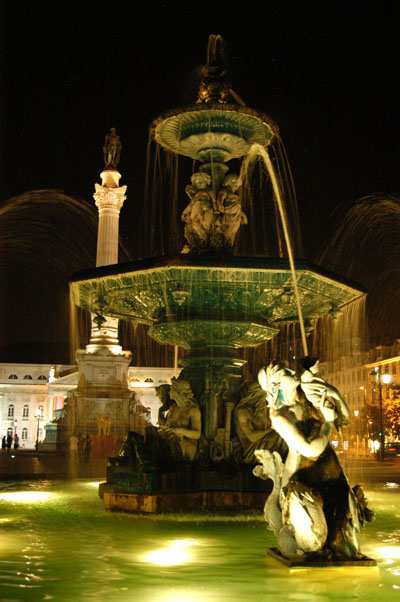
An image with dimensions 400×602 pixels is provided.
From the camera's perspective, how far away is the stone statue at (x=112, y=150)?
47.2 metres

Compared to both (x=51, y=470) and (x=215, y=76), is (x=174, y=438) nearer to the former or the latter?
(x=215, y=76)

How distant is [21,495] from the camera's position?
11.8 metres

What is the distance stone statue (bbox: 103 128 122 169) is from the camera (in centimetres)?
4719

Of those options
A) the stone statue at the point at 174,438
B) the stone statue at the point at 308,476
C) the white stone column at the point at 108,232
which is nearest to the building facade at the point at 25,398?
the white stone column at the point at 108,232

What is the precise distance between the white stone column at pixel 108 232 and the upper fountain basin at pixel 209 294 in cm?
3408

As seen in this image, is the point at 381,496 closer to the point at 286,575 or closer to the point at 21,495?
the point at 21,495

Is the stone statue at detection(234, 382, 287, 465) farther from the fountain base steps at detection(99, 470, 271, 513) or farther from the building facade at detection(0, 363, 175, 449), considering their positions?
the building facade at detection(0, 363, 175, 449)

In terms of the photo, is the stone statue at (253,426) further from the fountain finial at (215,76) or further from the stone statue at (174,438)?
the fountain finial at (215,76)

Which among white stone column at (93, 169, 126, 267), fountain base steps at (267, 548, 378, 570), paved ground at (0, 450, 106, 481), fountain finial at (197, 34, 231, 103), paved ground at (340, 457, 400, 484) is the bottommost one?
paved ground at (340, 457, 400, 484)

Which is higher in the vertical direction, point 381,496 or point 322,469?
point 322,469

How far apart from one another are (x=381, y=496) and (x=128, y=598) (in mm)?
8822

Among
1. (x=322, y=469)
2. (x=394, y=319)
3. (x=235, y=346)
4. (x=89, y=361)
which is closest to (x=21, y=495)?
(x=235, y=346)

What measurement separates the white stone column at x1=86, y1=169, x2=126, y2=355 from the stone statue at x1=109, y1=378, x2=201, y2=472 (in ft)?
117

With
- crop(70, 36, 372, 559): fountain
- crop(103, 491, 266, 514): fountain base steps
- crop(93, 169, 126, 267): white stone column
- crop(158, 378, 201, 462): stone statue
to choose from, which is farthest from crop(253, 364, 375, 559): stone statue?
crop(93, 169, 126, 267): white stone column
